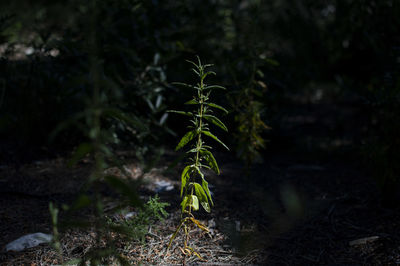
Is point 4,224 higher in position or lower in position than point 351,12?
lower

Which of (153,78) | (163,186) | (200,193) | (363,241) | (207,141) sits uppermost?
(153,78)

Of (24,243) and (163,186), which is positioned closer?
(24,243)

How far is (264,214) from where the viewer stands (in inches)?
98.1

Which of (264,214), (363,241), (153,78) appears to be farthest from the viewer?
(153,78)

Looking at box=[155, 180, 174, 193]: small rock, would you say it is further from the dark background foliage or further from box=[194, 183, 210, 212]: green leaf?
box=[194, 183, 210, 212]: green leaf

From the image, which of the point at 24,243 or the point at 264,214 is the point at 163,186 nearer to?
the point at 264,214

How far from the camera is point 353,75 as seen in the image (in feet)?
18.1

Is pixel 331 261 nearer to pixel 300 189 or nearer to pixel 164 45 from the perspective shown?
pixel 300 189

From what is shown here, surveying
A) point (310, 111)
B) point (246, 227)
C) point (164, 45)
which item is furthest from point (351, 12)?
point (246, 227)

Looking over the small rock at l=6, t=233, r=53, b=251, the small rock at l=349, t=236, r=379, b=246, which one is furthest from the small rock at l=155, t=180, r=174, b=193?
the small rock at l=349, t=236, r=379, b=246

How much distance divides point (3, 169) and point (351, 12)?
397 cm

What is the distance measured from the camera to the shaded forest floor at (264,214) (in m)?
1.95

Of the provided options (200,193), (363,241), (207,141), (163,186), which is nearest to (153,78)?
(207,141)

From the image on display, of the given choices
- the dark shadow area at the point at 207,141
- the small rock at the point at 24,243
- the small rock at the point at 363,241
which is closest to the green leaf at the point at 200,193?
the dark shadow area at the point at 207,141
